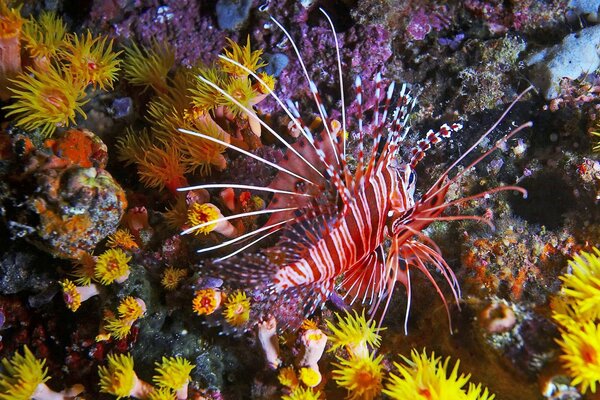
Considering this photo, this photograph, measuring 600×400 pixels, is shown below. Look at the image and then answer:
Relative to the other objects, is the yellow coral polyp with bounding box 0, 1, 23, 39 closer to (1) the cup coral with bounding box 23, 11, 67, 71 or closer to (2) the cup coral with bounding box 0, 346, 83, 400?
(1) the cup coral with bounding box 23, 11, 67, 71

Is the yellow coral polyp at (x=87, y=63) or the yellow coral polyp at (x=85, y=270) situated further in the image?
the yellow coral polyp at (x=87, y=63)

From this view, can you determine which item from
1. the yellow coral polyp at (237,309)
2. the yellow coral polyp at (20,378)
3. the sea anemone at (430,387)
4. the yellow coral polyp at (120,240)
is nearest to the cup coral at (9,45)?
the yellow coral polyp at (120,240)

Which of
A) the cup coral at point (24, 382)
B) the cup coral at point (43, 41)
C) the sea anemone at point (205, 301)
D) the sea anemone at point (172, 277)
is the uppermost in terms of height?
the cup coral at point (43, 41)

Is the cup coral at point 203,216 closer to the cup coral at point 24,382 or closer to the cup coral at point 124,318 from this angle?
A: the cup coral at point 124,318

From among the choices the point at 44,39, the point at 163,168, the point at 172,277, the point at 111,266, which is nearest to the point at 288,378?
the point at 172,277

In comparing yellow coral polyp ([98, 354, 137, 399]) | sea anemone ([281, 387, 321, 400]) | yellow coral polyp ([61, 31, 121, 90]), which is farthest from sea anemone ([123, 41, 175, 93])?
sea anemone ([281, 387, 321, 400])

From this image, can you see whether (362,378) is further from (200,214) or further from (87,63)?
(87,63)

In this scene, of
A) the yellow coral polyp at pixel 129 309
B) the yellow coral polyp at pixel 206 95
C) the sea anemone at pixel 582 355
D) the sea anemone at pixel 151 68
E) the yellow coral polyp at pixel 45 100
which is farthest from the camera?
the sea anemone at pixel 151 68
